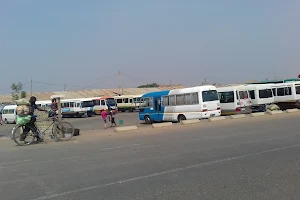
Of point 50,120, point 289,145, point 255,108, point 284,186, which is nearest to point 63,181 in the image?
point 284,186

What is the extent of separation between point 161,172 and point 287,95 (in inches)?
1036

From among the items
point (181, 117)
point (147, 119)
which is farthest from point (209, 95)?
point (147, 119)

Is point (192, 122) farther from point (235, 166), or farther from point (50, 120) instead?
point (235, 166)

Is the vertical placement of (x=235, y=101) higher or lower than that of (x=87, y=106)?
lower

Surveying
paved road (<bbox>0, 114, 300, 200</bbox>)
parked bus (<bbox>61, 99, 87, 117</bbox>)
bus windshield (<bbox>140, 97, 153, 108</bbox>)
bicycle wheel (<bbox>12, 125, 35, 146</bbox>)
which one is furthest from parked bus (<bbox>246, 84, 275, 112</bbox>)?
parked bus (<bbox>61, 99, 87, 117</bbox>)

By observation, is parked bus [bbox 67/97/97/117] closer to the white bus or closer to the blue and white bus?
the white bus

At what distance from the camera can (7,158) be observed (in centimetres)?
991

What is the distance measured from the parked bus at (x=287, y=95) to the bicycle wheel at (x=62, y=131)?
2197 centimetres

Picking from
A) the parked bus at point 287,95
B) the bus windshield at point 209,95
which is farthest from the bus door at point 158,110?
the parked bus at point 287,95

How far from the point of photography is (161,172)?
6.92 metres

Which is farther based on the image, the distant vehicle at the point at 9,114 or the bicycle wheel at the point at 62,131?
the distant vehicle at the point at 9,114

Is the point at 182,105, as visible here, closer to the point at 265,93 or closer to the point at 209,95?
Result: the point at 209,95

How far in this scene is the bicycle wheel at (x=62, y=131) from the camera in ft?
45.1

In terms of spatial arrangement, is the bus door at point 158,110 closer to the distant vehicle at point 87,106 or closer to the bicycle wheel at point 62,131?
the bicycle wheel at point 62,131
